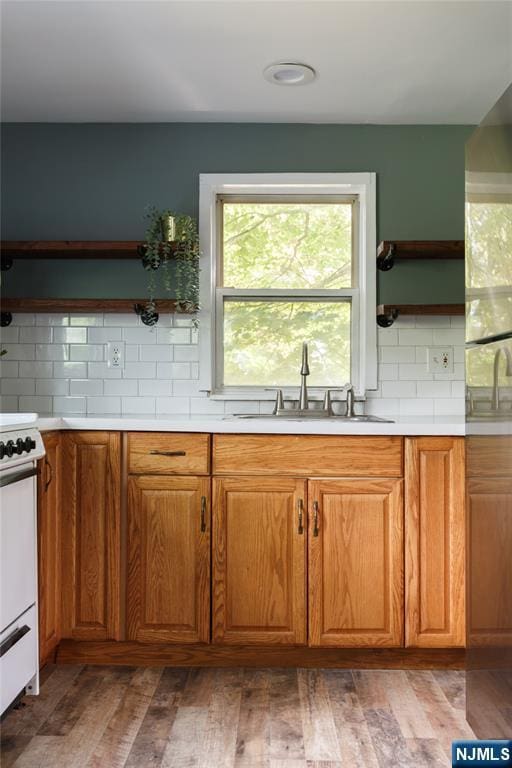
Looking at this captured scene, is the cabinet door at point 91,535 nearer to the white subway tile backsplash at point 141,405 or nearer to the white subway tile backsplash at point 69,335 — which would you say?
the white subway tile backsplash at point 141,405

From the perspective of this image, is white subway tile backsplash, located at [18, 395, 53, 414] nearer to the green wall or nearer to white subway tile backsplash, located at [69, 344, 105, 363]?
white subway tile backsplash, located at [69, 344, 105, 363]

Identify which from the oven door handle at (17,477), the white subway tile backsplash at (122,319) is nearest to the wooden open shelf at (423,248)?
the white subway tile backsplash at (122,319)

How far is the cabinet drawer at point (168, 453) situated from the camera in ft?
8.67

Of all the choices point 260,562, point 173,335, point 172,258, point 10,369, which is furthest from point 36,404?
point 260,562

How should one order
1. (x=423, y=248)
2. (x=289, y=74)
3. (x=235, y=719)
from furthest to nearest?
(x=423, y=248) < (x=289, y=74) < (x=235, y=719)

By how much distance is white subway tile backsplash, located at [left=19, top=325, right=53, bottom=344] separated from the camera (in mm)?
3328

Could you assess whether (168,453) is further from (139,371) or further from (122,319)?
(122,319)

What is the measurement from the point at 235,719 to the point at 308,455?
95cm

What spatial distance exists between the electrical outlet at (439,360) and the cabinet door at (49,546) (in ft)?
5.76

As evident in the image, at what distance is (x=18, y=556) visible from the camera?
83.4 inches

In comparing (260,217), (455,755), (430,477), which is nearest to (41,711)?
(455,755)

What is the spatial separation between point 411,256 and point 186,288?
1.07 m

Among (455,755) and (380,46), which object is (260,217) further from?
(455,755)

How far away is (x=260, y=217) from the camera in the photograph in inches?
133
